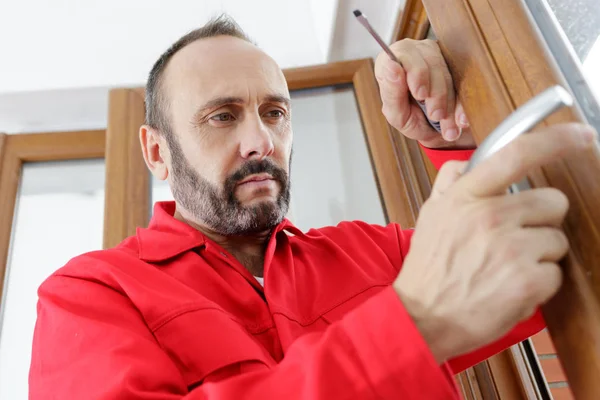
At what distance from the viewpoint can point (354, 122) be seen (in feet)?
4.66

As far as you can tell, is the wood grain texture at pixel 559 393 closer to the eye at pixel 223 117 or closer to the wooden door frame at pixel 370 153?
the wooden door frame at pixel 370 153

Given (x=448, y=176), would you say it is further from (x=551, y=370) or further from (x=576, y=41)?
(x=551, y=370)

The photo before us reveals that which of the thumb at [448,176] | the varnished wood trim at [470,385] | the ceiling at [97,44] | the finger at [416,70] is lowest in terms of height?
the varnished wood trim at [470,385]

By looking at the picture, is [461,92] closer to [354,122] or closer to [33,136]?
[354,122]

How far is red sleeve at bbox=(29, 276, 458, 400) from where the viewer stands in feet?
1.02

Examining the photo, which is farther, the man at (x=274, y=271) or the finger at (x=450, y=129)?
the finger at (x=450, y=129)

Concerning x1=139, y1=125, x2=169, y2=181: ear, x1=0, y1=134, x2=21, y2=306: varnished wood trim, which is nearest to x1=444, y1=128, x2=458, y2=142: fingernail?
x1=139, y1=125, x2=169, y2=181: ear

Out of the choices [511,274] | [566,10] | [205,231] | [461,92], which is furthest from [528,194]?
[205,231]

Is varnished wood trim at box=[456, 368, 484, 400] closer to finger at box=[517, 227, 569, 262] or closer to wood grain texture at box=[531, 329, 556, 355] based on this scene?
wood grain texture at box=[531, 329, 556, 355]

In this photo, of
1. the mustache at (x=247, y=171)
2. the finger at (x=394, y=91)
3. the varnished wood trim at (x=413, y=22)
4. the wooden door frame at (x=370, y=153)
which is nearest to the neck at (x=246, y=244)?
the mustache at (x=247, y=171)

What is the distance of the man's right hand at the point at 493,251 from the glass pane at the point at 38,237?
1398mm

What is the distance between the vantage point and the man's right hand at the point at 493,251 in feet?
0.96

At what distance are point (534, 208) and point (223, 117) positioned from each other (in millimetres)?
651

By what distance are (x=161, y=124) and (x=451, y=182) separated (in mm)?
764
